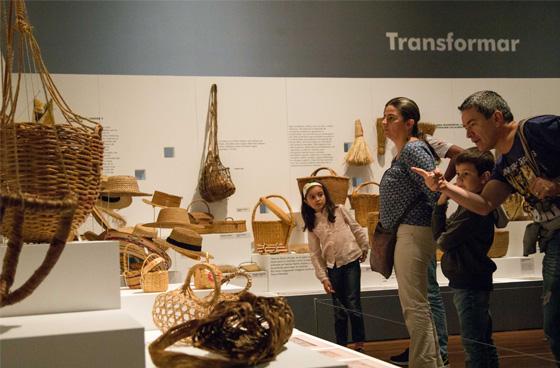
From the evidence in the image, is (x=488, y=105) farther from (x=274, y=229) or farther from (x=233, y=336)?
(x=274, y=229)

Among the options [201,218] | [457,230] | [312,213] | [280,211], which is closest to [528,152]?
[457,230]

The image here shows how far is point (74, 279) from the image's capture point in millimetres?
2365

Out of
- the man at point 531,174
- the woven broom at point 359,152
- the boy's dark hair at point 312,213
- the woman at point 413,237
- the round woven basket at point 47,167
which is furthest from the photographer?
the woven broom at point 359,152

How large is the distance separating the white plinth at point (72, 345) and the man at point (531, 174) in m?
1.65

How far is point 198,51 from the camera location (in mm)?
7516

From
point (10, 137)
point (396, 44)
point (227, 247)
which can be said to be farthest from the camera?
point (396, 44)

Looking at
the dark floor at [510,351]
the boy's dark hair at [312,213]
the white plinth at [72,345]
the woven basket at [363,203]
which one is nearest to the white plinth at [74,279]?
the white plinth at [72,345]

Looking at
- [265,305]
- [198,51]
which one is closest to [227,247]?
[198,51]

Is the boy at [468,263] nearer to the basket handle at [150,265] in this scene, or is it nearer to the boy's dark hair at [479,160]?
the boy's dark hair at [479,160]

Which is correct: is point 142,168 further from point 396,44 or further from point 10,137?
point 10,137

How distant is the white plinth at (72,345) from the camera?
1815 millimetres

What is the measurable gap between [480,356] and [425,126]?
491cm

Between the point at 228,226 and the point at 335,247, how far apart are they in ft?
6.45

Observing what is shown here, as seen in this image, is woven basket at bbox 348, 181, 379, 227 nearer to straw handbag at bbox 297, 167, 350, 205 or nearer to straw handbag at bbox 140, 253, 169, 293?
straw handbag at bbox 297, 167, 350, 205
